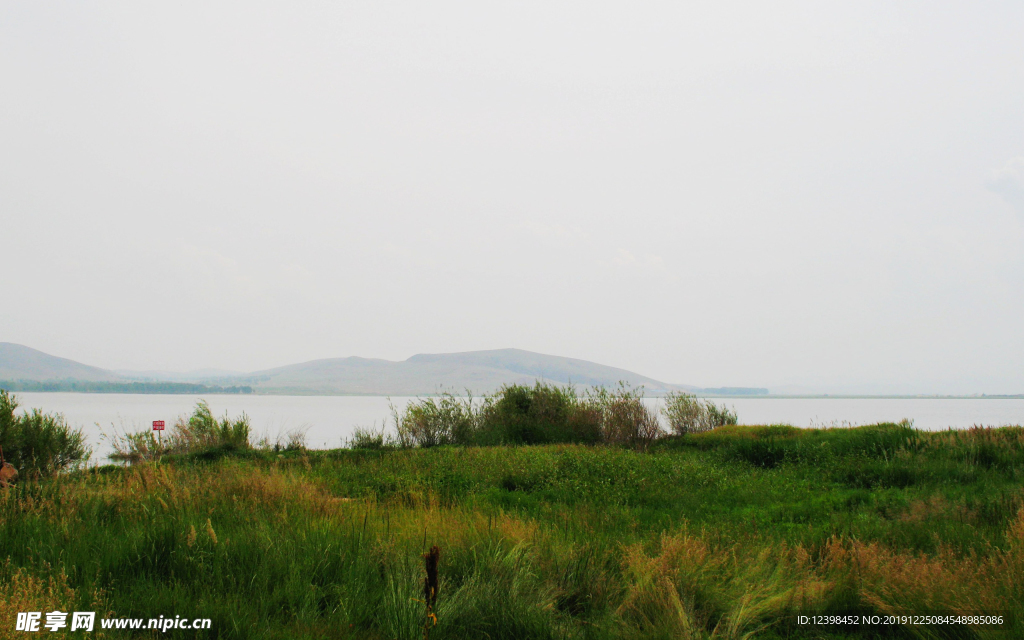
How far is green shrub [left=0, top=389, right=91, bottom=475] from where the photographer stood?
12.1 meters

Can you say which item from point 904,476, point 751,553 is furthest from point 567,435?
point 751,553

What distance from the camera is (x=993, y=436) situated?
13641 millimetres

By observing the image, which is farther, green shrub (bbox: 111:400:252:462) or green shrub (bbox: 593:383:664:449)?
green shrub (bbox: 593:383:664:449)

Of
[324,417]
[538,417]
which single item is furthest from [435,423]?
[324,417]

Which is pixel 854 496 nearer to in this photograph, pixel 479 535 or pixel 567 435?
pixel 479 535

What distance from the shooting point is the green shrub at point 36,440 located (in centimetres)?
1212

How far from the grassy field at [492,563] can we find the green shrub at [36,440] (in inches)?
288

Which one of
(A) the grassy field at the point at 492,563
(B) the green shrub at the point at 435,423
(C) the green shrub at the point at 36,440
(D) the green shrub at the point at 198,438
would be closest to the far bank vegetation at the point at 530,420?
(B) the green shrub at the point at 435,423

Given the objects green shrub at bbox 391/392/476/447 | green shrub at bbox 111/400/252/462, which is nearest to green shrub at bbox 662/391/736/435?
green shrub at bbox 391/392/476/447

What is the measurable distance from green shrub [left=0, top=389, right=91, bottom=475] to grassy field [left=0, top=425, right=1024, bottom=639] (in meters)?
7.31

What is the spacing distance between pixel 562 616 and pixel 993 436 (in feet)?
48.3

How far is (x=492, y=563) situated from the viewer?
15.0ft

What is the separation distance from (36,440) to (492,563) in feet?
43.7

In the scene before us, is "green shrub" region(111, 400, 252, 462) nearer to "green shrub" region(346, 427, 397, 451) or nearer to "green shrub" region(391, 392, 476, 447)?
"green shrub" region(346, 427, 397, 451)
